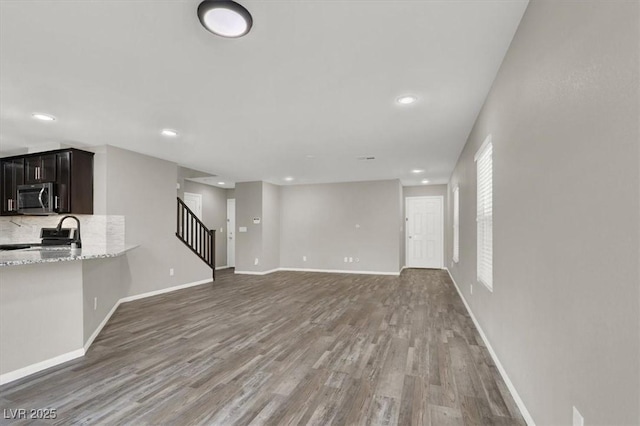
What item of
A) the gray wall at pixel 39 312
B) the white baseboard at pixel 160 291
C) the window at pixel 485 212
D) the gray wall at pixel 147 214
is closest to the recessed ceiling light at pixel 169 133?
the gray wall at pixel 147 214

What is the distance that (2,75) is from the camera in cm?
260

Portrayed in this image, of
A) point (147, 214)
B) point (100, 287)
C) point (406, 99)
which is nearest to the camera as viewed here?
point (406, 99)

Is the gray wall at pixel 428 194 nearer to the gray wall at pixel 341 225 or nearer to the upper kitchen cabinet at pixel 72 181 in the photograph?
the gray wall at pixel 341 225

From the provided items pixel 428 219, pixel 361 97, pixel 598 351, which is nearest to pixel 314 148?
pixel 361 97

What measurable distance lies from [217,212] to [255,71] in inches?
295

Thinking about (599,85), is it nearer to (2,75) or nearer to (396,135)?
(396,135)

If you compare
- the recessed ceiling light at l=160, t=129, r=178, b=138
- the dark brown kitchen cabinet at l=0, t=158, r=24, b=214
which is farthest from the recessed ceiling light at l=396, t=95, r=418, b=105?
the dark brown kitchen cabinet at l=0, t=158, r=24, b=214

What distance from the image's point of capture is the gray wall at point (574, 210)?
37.1 inches

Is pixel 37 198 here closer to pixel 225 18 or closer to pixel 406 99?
pixel 225 18

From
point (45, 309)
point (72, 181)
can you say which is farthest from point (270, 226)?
point (45, 309)

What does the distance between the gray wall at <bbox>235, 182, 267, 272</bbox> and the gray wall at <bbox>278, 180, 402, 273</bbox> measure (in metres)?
1.08

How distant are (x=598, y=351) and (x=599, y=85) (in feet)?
3.07

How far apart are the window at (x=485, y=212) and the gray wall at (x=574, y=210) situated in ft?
2.46

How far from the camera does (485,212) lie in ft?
10.8
